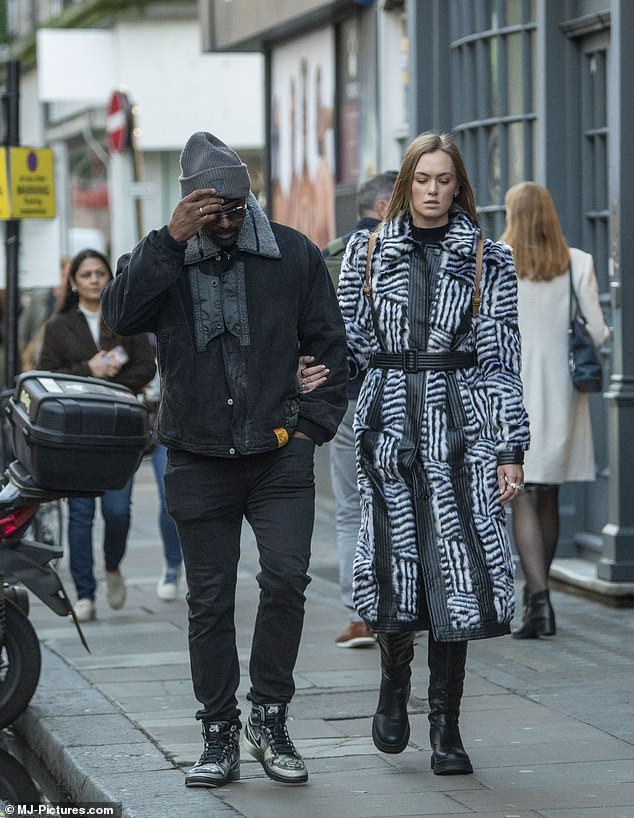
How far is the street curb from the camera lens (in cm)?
538

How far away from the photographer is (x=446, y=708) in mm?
5598

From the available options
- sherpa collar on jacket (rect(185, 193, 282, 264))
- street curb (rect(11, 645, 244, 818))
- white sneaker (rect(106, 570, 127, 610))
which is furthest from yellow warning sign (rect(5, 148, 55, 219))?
sherpa collar on jacket (rect(185, 193, 282, 264))

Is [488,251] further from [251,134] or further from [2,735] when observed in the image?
[251,134]

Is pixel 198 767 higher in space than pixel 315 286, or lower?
lower

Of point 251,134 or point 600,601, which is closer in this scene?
point 600,601

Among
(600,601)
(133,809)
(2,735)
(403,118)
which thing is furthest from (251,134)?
(133,809)

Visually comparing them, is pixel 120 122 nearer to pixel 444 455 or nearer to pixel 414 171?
pixel 414 171

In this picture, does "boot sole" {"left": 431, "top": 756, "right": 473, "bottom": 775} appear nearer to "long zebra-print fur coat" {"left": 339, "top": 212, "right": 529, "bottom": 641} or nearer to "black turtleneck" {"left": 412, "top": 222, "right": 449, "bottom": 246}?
"long zebra-print fur coat" {"left": 339, "top": 212, "right": 529, "bottom": 641}

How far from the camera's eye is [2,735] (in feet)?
23.0

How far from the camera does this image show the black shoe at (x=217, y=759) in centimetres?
550

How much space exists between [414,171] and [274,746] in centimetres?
181

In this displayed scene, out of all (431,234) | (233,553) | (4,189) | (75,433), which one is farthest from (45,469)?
(4,189)

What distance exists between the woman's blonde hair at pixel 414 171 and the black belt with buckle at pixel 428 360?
442 mm

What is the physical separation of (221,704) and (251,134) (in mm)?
20313
